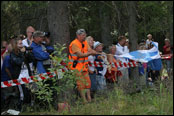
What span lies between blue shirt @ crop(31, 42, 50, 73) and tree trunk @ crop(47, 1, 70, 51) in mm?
620

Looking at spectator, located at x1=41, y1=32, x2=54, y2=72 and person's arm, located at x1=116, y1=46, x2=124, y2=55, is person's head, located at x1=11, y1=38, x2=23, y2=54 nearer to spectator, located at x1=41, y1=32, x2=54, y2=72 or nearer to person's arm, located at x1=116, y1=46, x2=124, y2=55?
spectator, located at x1=41, y1=32, x2=54, y2=72

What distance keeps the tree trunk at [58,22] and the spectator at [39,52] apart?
517 millimetres

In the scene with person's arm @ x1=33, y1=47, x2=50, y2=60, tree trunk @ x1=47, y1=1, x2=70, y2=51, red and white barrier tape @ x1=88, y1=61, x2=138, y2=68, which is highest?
tree trunk @ x1=47, y1=1, x2=70, y2=51

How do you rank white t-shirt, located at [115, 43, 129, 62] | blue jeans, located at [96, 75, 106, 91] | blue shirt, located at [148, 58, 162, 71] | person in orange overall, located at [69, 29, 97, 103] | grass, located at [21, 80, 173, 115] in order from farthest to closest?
blue shirt, located at [148, 58, 162, 71]
white t-shirt, located at [115, 43, 129, 62]
blue jeans, located at [96, 75, 106, 91]
person in orange overall, located at [69, 29, 97, 103]
grass, located at [21, 80, 173, 115]

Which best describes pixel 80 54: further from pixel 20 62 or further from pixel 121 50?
pixel 121 50

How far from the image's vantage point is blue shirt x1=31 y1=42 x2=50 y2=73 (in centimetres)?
705

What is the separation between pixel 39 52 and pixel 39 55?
63mm

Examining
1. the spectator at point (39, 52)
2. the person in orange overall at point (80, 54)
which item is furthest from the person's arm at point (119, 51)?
the spectator at point (39, 52)

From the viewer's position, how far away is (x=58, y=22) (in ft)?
25.1

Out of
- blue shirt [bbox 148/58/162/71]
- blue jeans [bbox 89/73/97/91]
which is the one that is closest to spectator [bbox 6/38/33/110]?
blue jeans [bbox 89/73/97/91]

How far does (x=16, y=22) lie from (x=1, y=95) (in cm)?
691

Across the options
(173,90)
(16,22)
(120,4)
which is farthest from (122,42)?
(16,22)

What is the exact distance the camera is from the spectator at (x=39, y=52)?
7.05 meters

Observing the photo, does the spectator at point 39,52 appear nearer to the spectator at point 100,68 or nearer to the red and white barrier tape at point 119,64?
the red and white barrier tape at point 119,64
